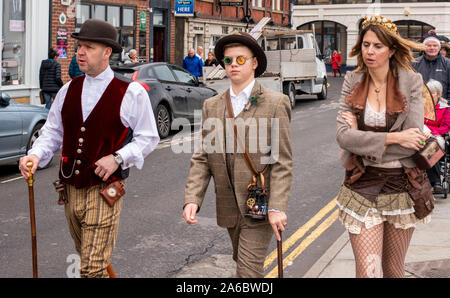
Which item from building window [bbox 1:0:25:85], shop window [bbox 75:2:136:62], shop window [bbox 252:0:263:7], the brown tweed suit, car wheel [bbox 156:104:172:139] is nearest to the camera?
the brown tweed suit

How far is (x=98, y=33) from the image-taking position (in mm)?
4426

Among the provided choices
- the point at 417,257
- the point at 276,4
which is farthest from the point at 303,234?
the point at 276,4

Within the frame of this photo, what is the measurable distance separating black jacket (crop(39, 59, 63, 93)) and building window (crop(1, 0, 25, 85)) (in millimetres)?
1688

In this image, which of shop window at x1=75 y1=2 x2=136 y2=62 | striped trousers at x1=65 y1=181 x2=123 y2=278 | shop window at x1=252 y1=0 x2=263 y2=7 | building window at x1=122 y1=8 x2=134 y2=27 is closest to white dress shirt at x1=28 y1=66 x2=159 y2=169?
striped trousers at x1=65 y1=181 x2=123 y2=278

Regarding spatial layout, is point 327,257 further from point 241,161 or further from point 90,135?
point 90,135

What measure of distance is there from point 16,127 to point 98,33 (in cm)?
667

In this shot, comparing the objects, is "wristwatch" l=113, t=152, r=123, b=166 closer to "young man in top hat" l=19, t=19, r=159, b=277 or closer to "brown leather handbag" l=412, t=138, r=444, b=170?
"young man in top hat" l=19, t=19, r=159, b=277

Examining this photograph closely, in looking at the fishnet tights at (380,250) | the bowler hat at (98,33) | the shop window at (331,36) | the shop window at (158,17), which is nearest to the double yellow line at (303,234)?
the fishnet tights at (380,250)

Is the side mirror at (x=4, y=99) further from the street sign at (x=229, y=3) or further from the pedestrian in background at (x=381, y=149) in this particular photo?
the street sign at (x=229, y=3)

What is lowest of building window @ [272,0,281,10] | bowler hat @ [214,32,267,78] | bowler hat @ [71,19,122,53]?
bowler hat @ [214,32,267,78]

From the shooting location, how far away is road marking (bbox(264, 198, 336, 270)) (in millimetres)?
6605

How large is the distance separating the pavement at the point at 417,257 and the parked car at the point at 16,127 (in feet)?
18.3

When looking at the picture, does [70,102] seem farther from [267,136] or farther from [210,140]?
[267,136]
